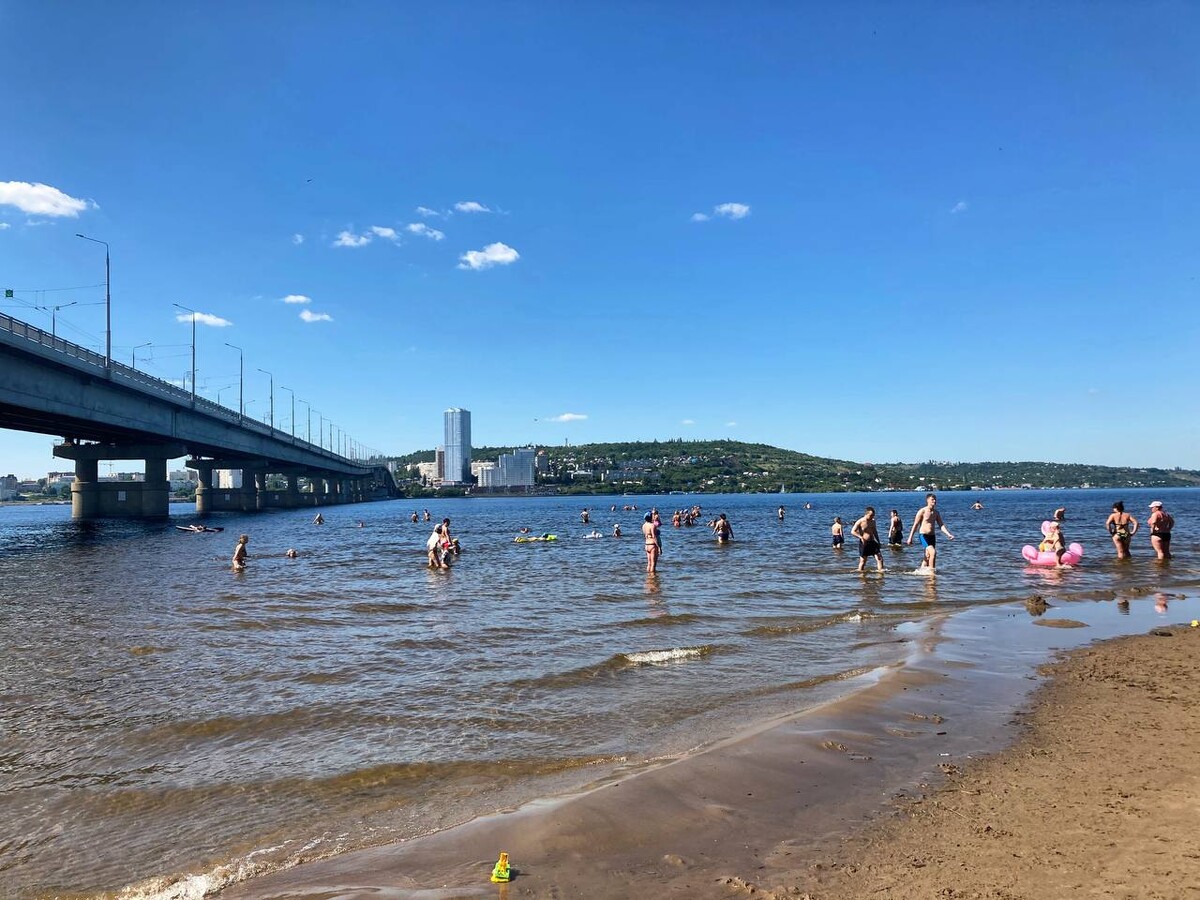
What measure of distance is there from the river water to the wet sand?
815mm

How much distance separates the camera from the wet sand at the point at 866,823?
4.01 m

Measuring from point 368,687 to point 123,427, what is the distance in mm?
53987

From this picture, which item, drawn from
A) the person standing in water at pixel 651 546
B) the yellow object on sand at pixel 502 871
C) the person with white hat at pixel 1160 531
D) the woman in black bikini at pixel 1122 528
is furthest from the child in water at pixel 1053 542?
the yellow object on sand at pixel 502 871

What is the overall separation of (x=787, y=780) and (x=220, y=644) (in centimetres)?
1141

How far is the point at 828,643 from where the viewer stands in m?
12.0

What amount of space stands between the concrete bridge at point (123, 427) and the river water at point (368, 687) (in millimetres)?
22254

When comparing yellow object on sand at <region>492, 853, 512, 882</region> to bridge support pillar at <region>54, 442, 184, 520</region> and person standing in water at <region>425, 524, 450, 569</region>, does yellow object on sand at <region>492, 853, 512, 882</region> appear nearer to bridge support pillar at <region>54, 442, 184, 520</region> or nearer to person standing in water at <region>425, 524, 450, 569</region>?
person standing in water at <region>425, 524, 450, 569</region>

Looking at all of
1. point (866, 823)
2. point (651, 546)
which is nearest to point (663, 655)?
point (866, 823)

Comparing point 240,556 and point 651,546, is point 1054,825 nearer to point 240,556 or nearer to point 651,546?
point 651,546

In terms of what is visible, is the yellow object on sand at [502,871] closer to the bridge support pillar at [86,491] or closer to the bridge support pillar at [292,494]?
the bridge support pillar at [86,491]

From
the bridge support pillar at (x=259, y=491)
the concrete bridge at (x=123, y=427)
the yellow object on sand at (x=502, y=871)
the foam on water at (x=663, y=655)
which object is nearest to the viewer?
the yellow object on sand at (x=502, y=871)

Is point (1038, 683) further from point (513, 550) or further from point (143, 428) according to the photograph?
point (143, 428)

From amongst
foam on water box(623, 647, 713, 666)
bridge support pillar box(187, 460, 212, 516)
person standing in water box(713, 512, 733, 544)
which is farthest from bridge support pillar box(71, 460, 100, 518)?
foam on water box(623, 647, 713, 666)

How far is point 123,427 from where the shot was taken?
2035 inches
